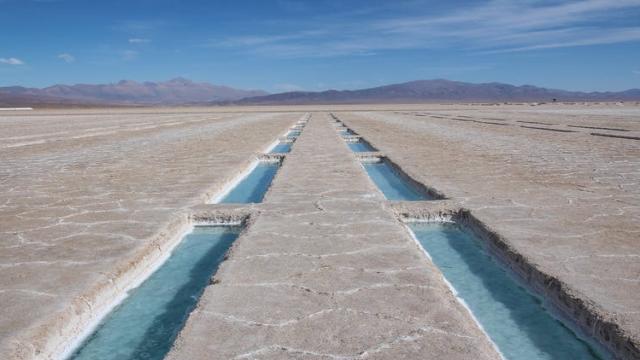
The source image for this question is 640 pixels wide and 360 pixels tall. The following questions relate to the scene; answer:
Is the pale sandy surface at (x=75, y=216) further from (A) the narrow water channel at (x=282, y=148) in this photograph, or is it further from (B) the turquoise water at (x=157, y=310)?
(A) the narrow water channel at (x=282, y=148)

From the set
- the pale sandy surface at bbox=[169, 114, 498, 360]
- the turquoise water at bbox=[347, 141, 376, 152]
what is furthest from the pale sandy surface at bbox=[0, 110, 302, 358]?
the turquoise water at bbox=[347, 141, 376, 152]

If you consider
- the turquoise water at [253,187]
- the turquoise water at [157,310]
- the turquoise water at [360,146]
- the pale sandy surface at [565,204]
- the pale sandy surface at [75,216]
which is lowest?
the turquoise water at [157,310]

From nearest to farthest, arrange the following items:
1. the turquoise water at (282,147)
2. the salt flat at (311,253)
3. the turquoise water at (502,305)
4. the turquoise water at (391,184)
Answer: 1. the salt flat at (311,253)
2. the turquoise water at (502,305)
3. the turquoise water at (391,184)
4. the turquoise water at (282,147)

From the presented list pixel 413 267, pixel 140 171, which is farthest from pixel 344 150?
pixel 413 267

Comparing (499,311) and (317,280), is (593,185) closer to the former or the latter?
(499,311)

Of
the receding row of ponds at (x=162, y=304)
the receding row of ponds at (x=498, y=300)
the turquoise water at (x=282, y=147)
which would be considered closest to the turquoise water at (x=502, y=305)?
the receding row of ponds at (x=498, y=300)

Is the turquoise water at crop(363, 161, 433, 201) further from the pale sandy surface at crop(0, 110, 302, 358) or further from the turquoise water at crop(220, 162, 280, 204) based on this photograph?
the pale sandy surface at crop(0, 110, 302, 358)

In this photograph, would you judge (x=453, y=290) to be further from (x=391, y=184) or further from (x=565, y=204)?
(x=391, y=184)
